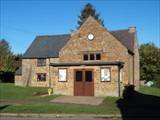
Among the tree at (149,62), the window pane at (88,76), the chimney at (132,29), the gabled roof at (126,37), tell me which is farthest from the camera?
the tree at (149,62)

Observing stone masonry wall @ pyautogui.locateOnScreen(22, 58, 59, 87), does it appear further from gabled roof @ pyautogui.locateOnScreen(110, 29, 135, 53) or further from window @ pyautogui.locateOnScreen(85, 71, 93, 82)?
window @ pyautogui.locateOnScreen(85, 71, 93, 82)

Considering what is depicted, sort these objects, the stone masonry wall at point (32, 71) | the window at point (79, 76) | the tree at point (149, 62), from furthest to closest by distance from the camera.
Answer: the tree at point (149, 62) < the stone masonry wall at point (32, 71) < the window at point (79, 76)

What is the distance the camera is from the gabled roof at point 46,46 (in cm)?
5347

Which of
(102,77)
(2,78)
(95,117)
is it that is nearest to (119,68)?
(102,77)

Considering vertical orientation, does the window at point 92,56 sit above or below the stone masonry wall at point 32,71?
above

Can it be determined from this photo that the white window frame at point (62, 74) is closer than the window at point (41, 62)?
Yes

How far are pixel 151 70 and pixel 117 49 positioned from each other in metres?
35.6

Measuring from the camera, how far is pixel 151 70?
71.2 meters

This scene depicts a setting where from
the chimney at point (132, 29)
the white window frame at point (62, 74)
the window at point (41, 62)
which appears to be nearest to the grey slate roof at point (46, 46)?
the window at point (41, 62)

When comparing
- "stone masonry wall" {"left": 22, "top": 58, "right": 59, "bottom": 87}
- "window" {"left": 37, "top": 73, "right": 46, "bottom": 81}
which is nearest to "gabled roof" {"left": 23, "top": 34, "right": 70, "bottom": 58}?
"stone masonry wall" {"left": 22, "top": 58, "right": 59, "bottom": 87}

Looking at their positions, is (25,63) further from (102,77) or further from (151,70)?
(151,70)

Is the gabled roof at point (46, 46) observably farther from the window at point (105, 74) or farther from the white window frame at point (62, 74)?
the window at point (105, 74)

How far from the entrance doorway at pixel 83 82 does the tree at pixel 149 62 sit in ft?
122

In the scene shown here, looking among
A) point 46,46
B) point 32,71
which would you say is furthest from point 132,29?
point 32,71
